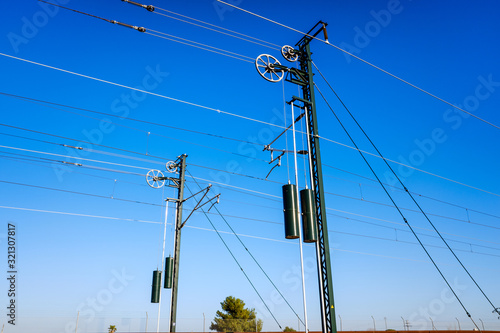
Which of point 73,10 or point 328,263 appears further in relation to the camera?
point 328,263

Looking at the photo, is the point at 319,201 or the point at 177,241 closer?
the point at 319,201

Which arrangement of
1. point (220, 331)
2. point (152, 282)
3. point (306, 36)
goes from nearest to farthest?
point (306, 36)
point (152, 282)
point (220, 331)

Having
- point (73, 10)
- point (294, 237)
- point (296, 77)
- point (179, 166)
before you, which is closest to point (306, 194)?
point (294, 237)

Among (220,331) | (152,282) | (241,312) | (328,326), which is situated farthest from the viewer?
(241,312)

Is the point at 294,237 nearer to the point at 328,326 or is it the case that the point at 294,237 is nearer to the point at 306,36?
the point at 328,326

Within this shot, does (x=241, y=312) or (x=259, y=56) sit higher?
(x=259, y=56)

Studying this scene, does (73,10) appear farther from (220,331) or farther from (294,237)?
(220,331)

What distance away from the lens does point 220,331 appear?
2683cm

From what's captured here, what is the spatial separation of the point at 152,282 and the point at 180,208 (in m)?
4.30

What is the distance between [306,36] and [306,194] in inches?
246

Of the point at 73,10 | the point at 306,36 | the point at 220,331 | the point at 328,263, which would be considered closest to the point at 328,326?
the point at 328,263

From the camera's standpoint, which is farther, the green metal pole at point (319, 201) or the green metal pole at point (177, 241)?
the green metal pole at point (177, 241)

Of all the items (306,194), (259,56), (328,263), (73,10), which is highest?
(259,56)

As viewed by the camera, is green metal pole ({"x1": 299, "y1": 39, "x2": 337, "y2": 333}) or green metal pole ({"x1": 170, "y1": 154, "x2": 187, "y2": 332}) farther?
green metal pole ({"x1": 170, "y1": 154, "x2": 187, "y2": 332})
